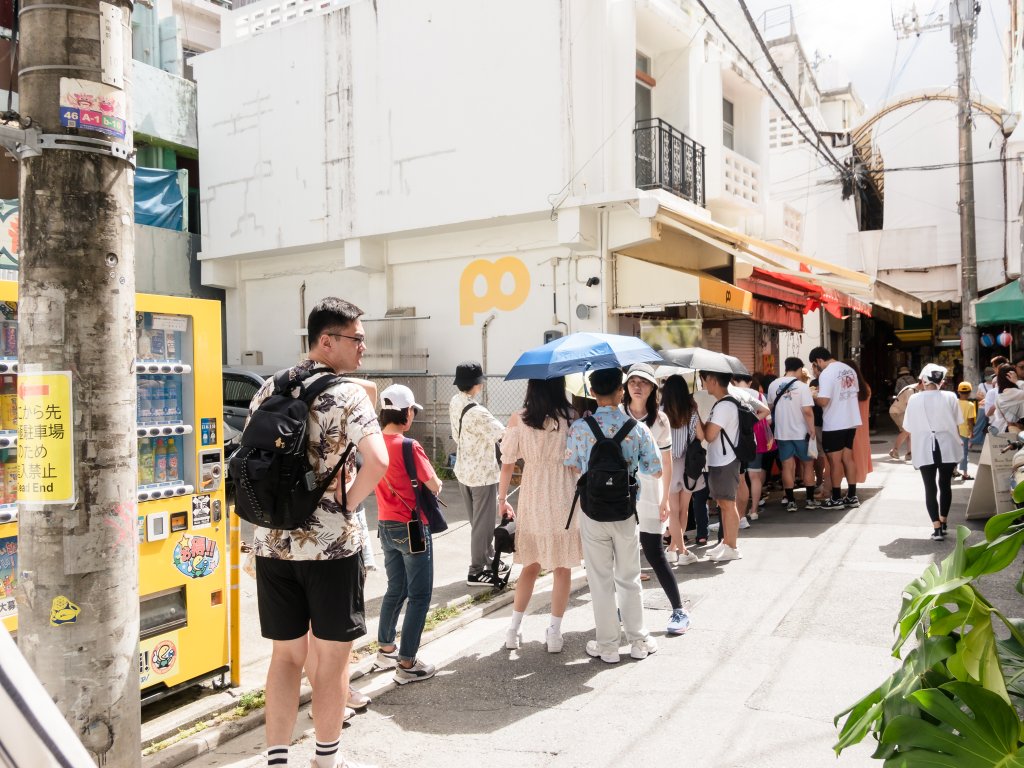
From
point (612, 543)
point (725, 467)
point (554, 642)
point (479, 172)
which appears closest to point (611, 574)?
point (612, 543)

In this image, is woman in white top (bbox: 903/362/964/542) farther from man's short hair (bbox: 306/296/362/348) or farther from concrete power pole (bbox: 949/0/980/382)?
concrete power pole (bbox: 949/0/980/382)

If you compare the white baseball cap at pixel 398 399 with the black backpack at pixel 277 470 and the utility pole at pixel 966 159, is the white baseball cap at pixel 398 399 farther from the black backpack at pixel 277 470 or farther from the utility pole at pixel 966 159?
the utility pole at pixel 966 159

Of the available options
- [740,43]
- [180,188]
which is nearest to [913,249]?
[740,43]

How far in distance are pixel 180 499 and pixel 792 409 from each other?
759 centimetres

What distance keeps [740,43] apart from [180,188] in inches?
466

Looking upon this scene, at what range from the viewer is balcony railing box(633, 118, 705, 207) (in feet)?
43.5

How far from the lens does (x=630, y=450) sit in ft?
16.6

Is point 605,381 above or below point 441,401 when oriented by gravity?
above

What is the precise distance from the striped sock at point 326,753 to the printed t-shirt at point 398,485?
60.7 inches

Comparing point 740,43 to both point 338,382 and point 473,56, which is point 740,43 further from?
point 338,382

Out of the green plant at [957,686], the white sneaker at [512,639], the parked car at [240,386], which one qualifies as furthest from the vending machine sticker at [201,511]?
the parked car at [240,386]

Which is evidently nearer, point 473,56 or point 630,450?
point 630,450

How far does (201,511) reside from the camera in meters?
4.58

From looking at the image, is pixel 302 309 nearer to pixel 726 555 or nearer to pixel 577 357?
pixel 726 555
